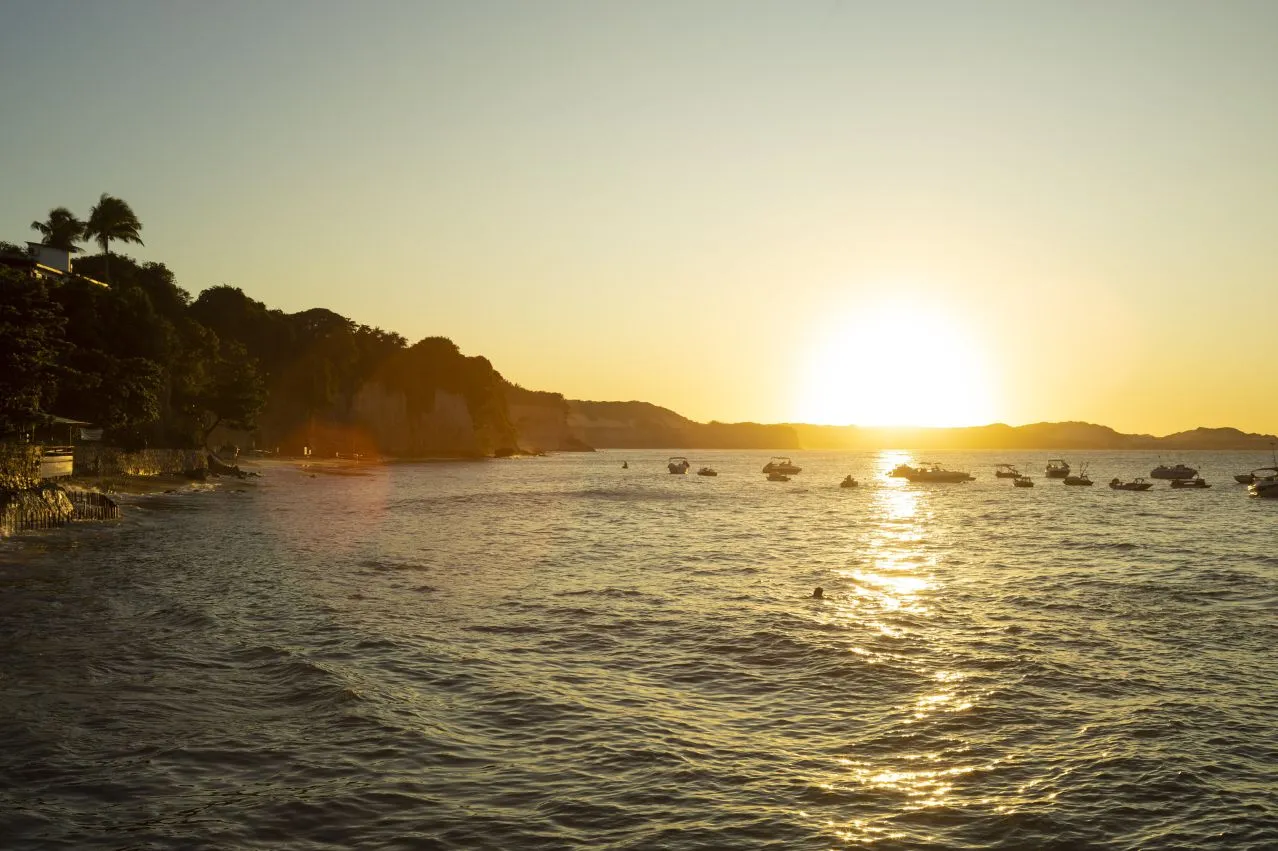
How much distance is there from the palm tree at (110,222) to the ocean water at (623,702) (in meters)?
Result: 68.8

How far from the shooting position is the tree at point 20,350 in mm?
46438

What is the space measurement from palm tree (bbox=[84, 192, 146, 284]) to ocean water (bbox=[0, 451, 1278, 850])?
68772 mm

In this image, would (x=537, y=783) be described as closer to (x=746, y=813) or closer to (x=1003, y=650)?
(x=746, y=813)

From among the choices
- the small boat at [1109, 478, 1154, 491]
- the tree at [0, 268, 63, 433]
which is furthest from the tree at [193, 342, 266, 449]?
the small boat at [1109, 478, 1154, 491]

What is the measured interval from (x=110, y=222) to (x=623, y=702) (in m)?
101

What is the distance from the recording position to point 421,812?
12.0 m

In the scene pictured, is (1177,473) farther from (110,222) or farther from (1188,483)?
(110,222)

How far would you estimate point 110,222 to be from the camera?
319 feet

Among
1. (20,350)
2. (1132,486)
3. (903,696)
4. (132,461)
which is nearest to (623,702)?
(903,696)

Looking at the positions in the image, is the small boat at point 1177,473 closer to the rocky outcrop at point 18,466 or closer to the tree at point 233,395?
the tree at point 233,395

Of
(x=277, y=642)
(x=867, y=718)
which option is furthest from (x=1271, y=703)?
(x=277, y=642)

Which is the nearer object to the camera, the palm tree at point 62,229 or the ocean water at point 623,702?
the ocean water at point 623,702

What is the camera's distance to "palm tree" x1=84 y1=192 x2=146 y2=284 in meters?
97.1

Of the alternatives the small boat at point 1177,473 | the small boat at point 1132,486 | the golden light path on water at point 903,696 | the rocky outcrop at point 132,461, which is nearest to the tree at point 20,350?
the rocky outcrop at point 132,461
